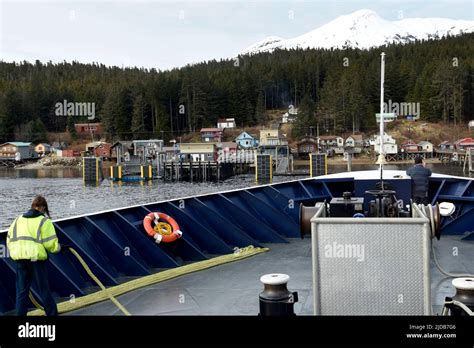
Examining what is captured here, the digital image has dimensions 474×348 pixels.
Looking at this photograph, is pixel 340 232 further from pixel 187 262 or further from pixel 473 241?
pixel 473 241

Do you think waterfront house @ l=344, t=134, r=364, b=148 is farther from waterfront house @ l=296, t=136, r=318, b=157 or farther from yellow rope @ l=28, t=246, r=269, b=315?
yellow rope @ l=28, t=246, r=269, b=315

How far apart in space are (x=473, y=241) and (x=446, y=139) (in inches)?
4524

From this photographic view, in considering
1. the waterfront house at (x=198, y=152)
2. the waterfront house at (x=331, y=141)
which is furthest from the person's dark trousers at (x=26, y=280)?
the waterfront house at (x=331, y=141)

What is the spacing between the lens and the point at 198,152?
89250mm

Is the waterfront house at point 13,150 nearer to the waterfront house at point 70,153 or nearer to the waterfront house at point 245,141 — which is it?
the waterfront house at point 70,153

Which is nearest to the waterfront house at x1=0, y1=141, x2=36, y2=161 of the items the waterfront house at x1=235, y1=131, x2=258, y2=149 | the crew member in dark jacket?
the waterfront house at x1=235, y1=131, x2=258, y2=149

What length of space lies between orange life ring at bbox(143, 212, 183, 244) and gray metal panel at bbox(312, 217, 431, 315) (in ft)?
14.8

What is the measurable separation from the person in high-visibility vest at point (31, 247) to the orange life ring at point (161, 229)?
299 cm

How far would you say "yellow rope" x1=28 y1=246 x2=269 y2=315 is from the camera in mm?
6652

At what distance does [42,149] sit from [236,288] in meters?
133

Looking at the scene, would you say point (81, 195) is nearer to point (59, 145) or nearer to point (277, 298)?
point (277, 298)

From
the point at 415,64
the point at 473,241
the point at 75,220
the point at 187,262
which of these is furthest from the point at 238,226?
the point at 415,64

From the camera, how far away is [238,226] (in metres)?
10.7

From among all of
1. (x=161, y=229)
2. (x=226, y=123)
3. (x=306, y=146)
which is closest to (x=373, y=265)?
(x=161, y=229)
